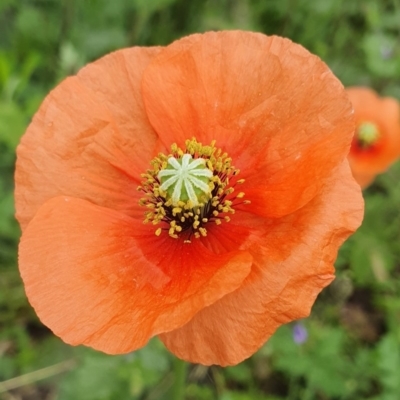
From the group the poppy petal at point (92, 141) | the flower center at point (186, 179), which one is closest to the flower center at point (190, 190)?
the flower center at point (186, 179)

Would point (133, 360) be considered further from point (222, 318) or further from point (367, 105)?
point (367, 105)

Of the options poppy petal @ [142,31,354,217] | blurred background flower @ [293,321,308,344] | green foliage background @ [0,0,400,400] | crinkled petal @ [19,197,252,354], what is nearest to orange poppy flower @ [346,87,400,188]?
green foliage background @ [0,0,400,400]

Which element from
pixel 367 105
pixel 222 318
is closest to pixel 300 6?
pixel 367 105

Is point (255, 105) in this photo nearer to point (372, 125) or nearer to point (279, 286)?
point (279, 286)

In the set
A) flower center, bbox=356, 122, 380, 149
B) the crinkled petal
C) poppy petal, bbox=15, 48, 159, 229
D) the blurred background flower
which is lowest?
the blurred background flower

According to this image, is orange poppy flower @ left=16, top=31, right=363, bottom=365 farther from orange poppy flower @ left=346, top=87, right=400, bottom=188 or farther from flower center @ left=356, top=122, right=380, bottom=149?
flower center @ left=356, top=122, right=380, bottom=149

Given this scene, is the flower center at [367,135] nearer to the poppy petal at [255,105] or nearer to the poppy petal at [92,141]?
the poppy petal at [255,105]

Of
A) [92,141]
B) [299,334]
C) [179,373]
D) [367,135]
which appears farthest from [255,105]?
[367,135]
